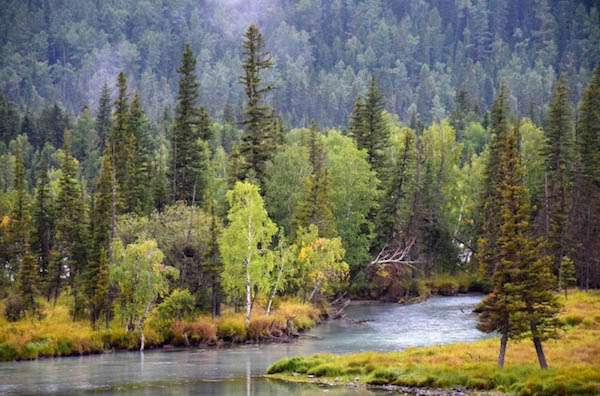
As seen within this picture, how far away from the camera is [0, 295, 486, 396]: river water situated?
5200 cm

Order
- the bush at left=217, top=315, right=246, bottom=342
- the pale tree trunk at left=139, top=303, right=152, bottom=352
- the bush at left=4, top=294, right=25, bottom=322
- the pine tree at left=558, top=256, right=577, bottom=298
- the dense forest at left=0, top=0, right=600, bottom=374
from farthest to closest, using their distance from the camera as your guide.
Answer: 1. the pine tree at left=558, top=256, right=577, bottom=298
2. the bush at left=4, top=294, right=25, bottom=322
3. the bush at left=217, top=315, right=246, bottom=342
4. the dense forest at left=0, top=0, right=600, bottom=374
5. the pale tree trunk at left=139, top=303, right=152, bottom=352

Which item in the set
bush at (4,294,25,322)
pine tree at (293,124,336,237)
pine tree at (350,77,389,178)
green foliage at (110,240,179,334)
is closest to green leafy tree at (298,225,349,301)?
pine tree at (293,124,336,237)

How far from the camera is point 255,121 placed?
328 feet

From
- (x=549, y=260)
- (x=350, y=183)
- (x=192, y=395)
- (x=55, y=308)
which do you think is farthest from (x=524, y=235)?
(x=350, y=183)

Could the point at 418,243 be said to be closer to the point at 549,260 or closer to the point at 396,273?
the point at 396,273

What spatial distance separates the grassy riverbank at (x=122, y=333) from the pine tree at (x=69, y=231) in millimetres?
7125

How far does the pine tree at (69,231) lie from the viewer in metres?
87.4

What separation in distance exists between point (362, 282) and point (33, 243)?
126 ft

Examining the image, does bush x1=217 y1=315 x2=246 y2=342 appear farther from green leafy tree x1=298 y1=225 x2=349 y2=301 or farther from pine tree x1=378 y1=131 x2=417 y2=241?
pine tree x1=378 y1=131 x2=417 y2=241

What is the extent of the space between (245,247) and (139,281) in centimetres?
961

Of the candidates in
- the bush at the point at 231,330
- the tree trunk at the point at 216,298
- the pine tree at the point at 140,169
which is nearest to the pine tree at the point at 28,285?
the tree trunk at the point at 216,298

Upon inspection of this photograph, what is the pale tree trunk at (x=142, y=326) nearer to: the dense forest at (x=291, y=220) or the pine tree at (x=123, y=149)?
the dense forest at (x=291, y=220)

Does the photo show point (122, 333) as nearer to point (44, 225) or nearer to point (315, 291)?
point (315, 291)

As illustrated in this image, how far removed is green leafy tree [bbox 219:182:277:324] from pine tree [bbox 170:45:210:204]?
74.5 ft
